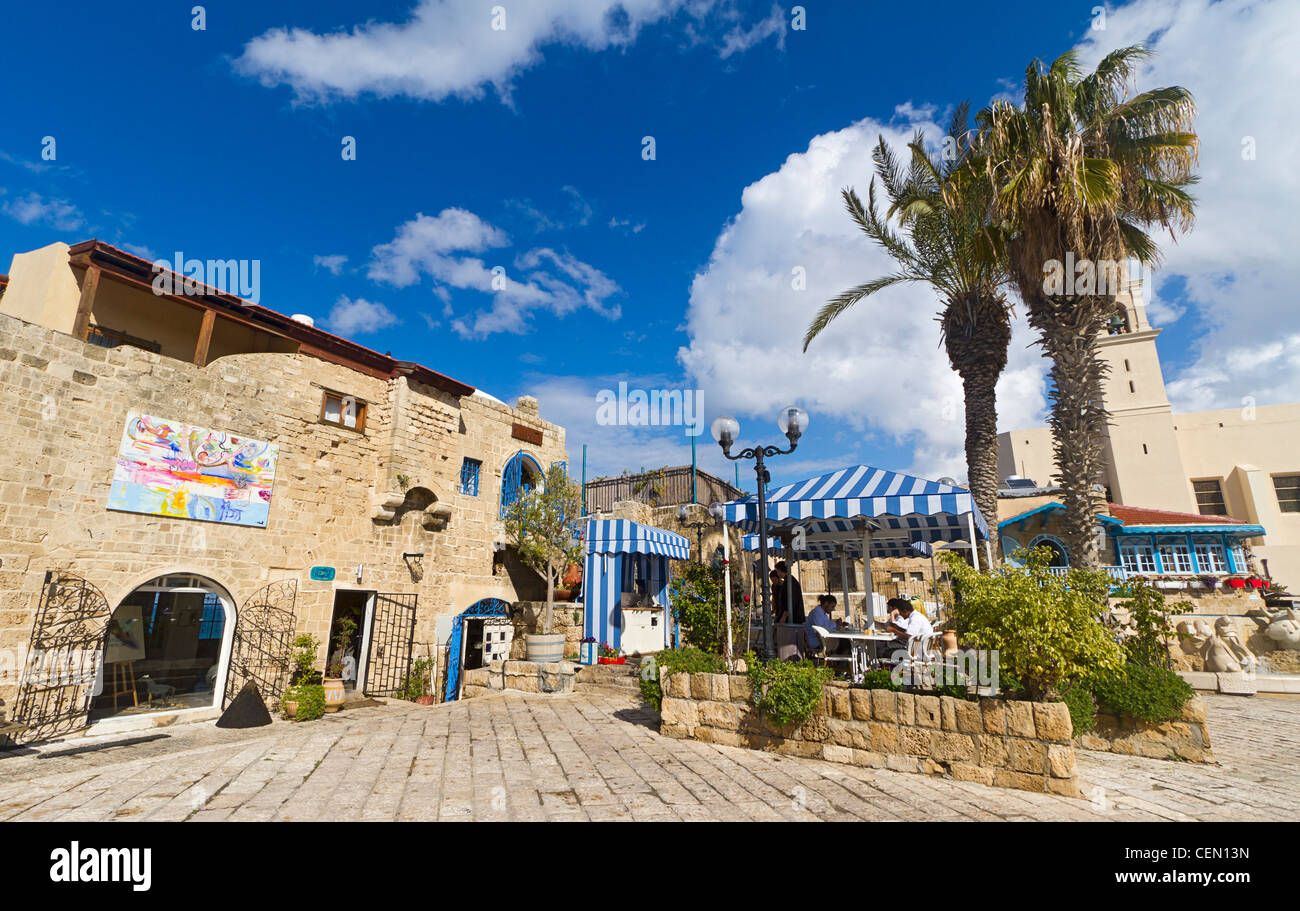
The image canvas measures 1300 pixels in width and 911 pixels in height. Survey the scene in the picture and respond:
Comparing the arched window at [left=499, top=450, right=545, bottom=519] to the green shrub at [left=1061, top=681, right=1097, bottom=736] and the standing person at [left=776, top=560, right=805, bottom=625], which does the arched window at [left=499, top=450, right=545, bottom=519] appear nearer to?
the standing person at [left=776, top=560, right=805, bottom=625]

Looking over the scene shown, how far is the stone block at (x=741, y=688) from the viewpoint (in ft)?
23.5

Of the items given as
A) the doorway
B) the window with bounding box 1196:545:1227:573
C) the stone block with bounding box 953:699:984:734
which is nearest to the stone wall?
the doorway

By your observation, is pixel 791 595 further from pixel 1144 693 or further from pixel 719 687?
pixel 1144 693

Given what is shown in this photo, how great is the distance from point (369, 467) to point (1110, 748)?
13590 millimetres

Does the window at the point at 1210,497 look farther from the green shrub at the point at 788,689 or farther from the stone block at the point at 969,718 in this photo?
the green shrub at the point at 788,689

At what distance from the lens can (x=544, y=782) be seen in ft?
17.9

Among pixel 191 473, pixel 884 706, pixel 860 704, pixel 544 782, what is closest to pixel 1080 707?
pixel 884 706

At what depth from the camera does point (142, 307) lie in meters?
10.8

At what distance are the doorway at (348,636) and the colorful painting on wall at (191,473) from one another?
251 centimetres

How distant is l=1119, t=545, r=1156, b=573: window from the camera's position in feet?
64.6

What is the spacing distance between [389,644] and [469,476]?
14.1 feet
